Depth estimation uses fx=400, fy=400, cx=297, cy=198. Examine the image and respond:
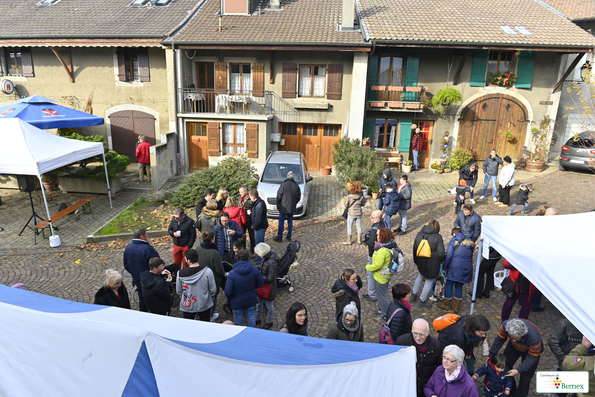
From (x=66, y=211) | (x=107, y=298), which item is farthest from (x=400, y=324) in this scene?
(x=66, y=211)

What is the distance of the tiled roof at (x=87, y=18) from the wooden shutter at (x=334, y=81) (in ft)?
22.8

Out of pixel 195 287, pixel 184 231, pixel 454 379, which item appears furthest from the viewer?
pixel 184 231

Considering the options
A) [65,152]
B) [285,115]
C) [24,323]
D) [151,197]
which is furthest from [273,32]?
[24,323]

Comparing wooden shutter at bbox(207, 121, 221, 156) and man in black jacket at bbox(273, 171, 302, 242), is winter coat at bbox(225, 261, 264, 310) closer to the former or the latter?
man in black jacket at bbox(273, 171, 302, 242)

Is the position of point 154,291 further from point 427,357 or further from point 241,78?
point 241,78

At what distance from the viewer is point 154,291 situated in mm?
5402

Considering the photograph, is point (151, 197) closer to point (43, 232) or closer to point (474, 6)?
point (43, 232)

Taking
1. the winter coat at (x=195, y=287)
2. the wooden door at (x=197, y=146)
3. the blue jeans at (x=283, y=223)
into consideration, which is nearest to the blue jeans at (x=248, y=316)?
the winter coat at (x=195, y=287)

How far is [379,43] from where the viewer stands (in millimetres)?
15172

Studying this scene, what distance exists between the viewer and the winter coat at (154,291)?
5383 mm

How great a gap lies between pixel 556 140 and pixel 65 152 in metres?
19.7

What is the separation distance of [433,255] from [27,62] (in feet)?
62.8

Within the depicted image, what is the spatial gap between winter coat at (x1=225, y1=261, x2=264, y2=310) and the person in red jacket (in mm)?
10374

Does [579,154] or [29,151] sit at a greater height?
[29,151]
